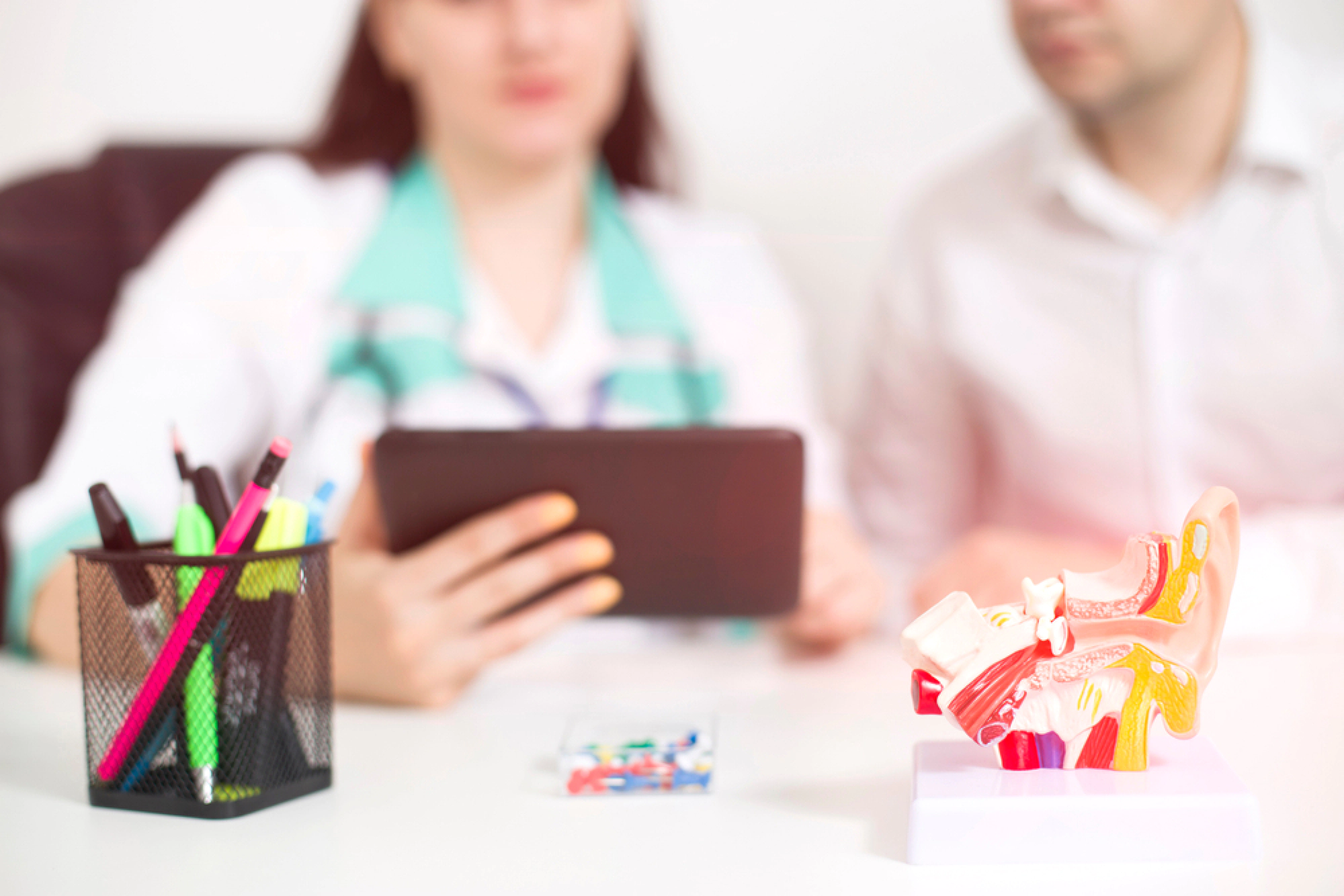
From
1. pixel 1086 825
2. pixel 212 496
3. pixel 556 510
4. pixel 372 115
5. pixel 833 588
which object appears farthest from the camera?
pixel 372 115

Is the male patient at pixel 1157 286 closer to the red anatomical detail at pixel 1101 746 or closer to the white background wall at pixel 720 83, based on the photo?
the white background wall at pixel 720 83

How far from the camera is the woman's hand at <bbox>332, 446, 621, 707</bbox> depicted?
0.72 meters

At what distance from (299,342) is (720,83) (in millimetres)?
576

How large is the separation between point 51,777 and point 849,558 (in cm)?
64

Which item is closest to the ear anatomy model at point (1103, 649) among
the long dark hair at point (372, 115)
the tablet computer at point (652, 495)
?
the tablet computer at point (652, 495)

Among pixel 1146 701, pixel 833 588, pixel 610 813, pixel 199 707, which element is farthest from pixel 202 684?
pixel 833 588

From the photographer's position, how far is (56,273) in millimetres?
1217

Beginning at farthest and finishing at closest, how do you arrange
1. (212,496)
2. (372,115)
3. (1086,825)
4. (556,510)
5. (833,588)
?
1. (372,115)
2. (833,588)
3. (556,510)
4. (212,496)
5. (1086,825)

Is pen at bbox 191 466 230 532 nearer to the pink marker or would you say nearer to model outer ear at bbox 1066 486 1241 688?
the pink marker

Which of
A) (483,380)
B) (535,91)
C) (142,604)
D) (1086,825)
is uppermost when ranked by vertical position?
(535,91)

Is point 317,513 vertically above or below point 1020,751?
above

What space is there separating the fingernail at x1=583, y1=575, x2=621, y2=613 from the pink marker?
259 millimetres

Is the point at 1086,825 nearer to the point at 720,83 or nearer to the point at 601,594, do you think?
the point at 601,594

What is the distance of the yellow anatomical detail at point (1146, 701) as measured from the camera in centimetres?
47
